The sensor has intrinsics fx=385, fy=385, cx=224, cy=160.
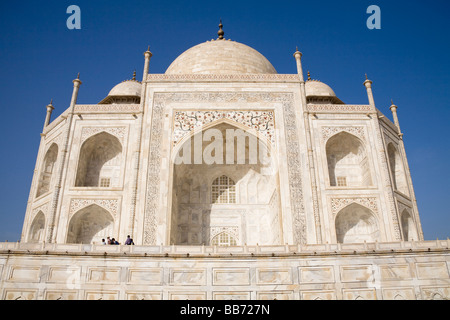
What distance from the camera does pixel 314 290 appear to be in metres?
9.13

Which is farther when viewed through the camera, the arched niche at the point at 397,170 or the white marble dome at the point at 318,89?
the white marble dome at the point at 318,89

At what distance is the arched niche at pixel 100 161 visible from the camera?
14.4 meters

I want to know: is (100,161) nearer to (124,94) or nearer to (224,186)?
(124,94)

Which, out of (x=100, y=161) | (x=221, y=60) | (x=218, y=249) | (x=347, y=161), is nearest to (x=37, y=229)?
(x=100, y=161)

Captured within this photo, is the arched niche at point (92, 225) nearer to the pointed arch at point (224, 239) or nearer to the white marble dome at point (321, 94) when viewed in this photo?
the pointed arch at point (224, 239)

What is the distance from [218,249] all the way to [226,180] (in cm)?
694

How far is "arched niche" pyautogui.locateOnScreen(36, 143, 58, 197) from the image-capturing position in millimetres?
14969

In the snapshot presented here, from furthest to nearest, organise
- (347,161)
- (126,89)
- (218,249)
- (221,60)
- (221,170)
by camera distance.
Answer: (126,89)
(221,60)
(221,170)
(347,161)
(218,249)

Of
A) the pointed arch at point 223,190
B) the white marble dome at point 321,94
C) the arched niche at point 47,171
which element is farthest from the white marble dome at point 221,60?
the arched niche at point 47,171

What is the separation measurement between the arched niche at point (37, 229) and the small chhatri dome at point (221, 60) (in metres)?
8.72

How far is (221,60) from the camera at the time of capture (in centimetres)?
1773

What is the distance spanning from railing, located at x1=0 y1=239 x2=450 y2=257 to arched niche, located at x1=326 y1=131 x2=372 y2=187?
4909 mm
